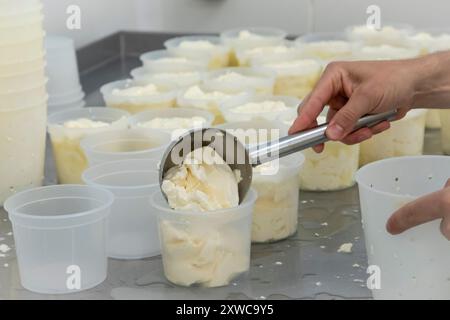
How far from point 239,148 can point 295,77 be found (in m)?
0.94

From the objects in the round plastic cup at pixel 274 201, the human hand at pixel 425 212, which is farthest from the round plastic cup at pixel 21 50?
the human hand at pixel 425 212

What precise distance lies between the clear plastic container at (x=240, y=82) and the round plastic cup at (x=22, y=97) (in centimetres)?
54

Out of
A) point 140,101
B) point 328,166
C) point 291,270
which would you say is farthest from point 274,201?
point 140,101

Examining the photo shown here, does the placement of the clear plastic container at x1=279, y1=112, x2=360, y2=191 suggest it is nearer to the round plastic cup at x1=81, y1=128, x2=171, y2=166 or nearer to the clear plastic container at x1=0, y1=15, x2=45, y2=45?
the round plastic cup at x1=81, y1=128, x2=171, y2=166

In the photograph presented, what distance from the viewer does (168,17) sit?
3.65m

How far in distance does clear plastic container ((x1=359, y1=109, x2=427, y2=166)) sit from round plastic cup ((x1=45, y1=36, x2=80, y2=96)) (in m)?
1.00

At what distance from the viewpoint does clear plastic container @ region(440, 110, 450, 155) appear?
2.21 metres

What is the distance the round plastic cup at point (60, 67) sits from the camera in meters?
2.55

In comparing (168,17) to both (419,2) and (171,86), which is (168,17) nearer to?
(419,2)

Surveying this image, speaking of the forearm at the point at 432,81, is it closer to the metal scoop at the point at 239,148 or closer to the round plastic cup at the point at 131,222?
the metal scoop at the point at 239,148

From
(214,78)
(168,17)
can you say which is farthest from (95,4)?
(214,78)
